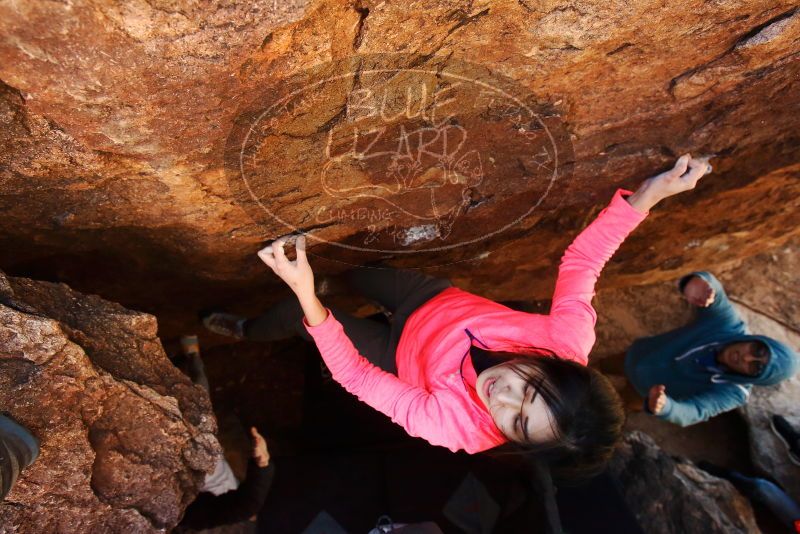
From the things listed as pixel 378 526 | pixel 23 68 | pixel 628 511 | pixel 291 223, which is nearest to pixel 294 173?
pixel 291 223

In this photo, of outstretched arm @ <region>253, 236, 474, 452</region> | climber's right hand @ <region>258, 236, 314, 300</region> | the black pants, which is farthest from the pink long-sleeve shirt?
the black pants

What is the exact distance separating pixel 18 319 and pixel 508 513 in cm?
170

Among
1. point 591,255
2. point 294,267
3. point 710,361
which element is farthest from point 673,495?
point 294,267

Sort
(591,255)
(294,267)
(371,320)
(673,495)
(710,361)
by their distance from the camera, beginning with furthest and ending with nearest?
(673,495), (710,361), (371,320), (591,255), (294,267)

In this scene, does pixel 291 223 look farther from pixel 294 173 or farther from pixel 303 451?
pixel 303 451

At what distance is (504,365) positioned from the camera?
1.23 metres

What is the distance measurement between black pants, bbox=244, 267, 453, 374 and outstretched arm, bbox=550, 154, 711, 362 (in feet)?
1.57

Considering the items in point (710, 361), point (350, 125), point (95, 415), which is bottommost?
point (710, 361)

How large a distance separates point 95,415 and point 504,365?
36.7 inches

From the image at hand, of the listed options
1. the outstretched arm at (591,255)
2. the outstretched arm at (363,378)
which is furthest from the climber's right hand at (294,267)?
the outstretched arm at (591,255)

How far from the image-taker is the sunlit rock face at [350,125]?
896 millimetres

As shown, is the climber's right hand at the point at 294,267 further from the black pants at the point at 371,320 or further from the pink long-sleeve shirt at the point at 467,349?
the black pants at the point at 371,320

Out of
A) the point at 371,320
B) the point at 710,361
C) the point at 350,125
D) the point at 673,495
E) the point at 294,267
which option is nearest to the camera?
the point at 350,125

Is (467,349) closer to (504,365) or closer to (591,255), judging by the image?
(504,365)
